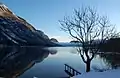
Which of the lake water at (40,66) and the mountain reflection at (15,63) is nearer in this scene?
the lake water at (40,66)

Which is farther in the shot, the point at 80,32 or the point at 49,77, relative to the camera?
the point at 49,77

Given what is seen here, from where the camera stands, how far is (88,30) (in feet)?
99.6

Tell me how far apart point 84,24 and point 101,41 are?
3209mm

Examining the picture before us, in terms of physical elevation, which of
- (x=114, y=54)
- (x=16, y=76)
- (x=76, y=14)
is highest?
(x=76, y=14)

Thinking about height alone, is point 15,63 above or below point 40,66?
above

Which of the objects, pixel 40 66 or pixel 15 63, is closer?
pixel 40 66

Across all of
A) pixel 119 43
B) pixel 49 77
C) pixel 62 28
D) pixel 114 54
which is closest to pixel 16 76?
pixel 49 77

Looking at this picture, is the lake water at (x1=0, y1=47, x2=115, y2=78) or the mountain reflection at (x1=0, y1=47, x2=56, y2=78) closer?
the lake water at (x1=0, y1=47, x2=115, y2=78)

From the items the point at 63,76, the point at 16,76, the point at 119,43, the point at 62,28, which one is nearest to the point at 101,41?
the point at 62,28

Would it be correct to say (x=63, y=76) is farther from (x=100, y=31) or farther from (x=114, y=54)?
(x=114, y=54)

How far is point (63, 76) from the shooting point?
41375 mm

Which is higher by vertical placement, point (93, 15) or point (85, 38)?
point (93, 15)

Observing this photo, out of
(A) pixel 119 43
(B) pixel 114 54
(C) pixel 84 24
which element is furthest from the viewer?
(B) pixel 114 54

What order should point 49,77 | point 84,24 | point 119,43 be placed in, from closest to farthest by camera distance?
1. point 84,24
2. point 49,77
3. point 119,43
